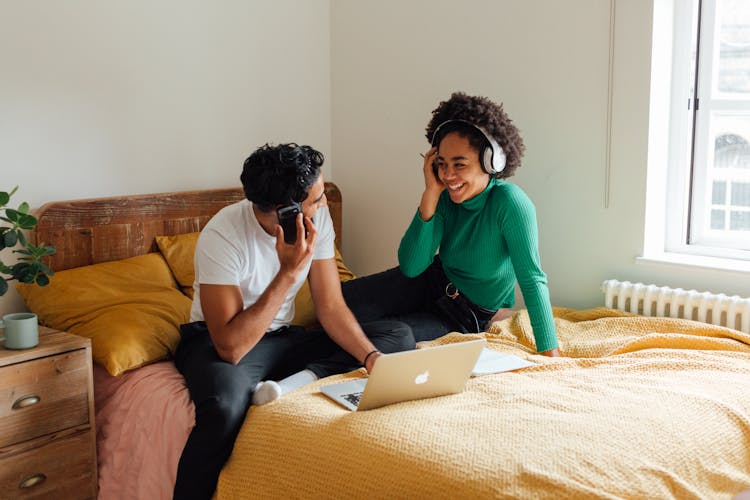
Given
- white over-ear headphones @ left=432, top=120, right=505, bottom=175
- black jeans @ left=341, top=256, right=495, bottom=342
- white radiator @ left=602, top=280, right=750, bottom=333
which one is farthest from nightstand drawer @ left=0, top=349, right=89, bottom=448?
white radiator @ left=602, top=280, right=750, bottom=333

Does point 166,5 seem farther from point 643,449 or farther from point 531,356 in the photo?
point 643,449

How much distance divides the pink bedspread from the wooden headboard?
43 centimetres

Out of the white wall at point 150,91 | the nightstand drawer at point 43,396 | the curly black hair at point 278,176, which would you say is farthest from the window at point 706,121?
the nightstand drawer at point 43,396

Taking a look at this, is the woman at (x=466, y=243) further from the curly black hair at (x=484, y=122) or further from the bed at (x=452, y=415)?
the bed at (x=452, y=415)

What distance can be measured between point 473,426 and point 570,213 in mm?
1186

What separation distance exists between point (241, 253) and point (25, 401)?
597 millimetres

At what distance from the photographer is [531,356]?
6.79 ft

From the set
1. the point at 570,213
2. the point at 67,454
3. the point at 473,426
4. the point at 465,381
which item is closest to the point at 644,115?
the point at 570,213

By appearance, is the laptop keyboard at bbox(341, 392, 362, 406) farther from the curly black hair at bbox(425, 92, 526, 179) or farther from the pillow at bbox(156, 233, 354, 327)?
the curly black hair at bbox(425, 92, 526, 179)

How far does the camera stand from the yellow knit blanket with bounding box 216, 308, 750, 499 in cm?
142

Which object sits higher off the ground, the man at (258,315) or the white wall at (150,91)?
the white wall at (150,91)

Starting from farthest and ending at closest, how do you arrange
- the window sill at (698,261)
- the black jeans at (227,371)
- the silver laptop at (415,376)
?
the window sill at (698,261), the black jeans at (227,371), the silver laptop at (415,376)

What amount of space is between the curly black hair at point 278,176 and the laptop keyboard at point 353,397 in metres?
0.47

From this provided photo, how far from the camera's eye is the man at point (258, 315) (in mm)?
1772
